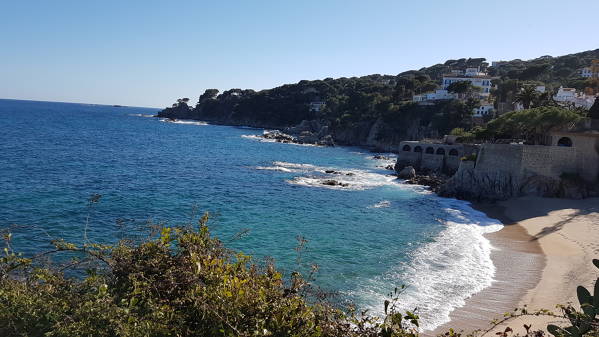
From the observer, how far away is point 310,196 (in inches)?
1380

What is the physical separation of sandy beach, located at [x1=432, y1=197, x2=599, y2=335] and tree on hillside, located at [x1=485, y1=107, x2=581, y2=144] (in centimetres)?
827

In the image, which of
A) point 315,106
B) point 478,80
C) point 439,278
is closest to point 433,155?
point 439,278

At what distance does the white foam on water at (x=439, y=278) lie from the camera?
14.9m

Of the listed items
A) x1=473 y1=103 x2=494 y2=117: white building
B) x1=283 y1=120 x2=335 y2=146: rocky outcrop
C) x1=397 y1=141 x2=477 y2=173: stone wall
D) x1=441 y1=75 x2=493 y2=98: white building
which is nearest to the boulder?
x1=397 y1=141 x2=477 y2=173: stone wall

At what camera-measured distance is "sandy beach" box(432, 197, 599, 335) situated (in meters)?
14.9

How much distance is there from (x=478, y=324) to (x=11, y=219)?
77.5 ft

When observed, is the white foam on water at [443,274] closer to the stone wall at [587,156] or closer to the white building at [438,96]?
the stone wall at [587,156]

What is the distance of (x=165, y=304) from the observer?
5.45 m

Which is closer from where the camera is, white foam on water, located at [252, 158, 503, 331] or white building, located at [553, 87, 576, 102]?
white foam on water, located at [252, 158, 503, 331]

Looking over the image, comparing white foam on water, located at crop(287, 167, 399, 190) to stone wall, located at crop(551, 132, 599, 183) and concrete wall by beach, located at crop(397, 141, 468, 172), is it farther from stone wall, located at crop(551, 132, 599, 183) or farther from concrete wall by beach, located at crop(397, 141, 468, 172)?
stone wall, located at crop(551, 132, 599, 183)

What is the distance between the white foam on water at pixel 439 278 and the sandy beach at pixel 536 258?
0.48 metres

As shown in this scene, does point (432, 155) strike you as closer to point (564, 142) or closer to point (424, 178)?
point (424, 178)

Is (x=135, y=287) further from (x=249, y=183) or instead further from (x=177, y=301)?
(x=249, y=183)

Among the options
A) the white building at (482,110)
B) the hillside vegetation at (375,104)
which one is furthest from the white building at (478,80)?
the white building at (482,110)
